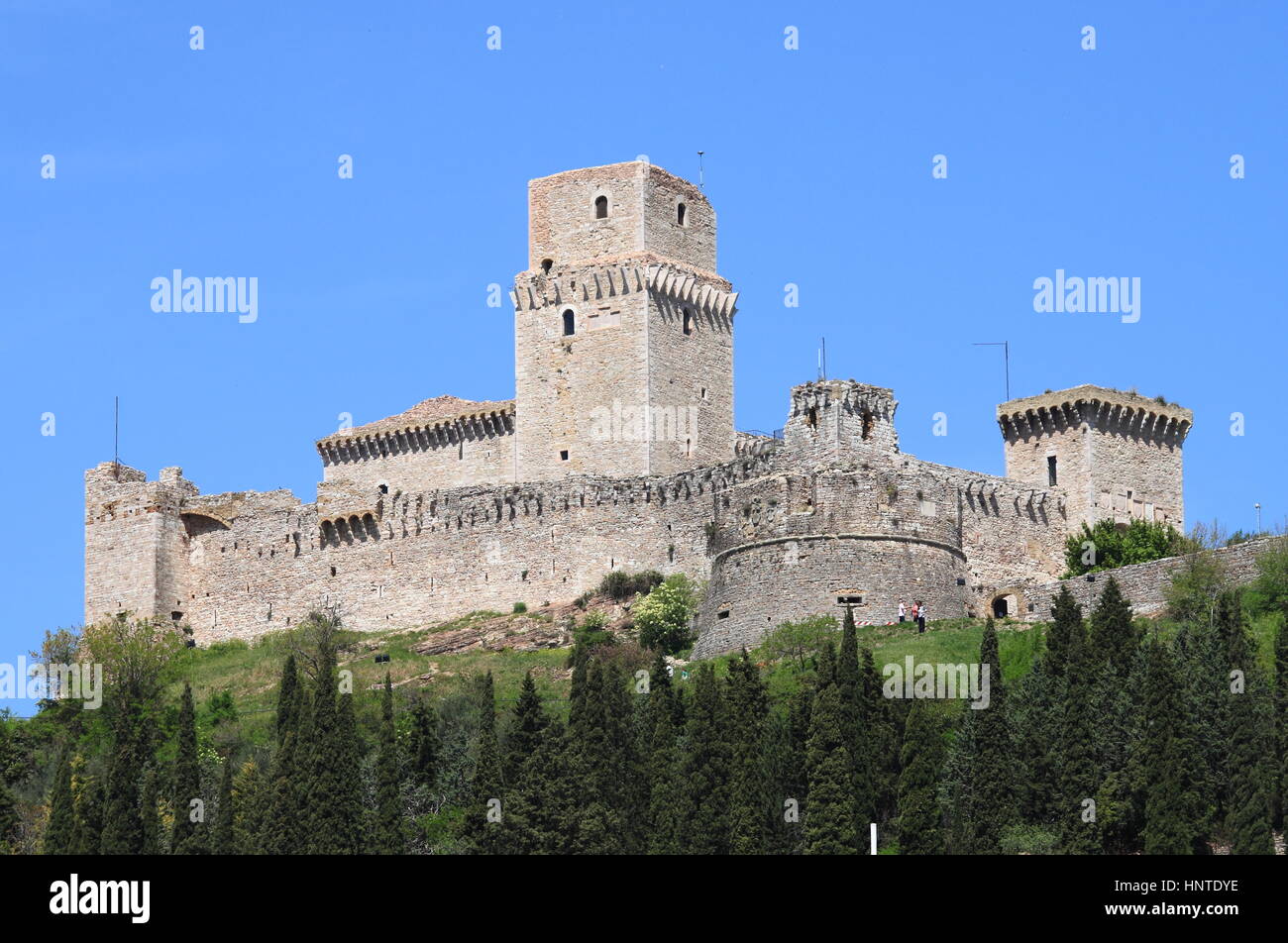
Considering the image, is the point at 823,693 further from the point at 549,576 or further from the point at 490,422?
the point at 490,422

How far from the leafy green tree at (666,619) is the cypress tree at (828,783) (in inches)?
612

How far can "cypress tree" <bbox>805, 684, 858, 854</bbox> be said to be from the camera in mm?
51156

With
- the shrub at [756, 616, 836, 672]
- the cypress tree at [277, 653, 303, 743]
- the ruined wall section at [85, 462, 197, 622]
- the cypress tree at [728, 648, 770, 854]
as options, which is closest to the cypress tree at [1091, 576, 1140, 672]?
the cypress tree at [728, 648, 770, 854]

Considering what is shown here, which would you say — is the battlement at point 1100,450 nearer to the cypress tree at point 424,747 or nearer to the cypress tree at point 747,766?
the cypress tree at point 747,766

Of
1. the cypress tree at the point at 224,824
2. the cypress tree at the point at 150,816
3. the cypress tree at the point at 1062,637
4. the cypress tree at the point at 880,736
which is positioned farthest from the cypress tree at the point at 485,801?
the cypress tree at the point at 1062,637

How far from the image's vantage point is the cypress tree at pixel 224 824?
2095 inches

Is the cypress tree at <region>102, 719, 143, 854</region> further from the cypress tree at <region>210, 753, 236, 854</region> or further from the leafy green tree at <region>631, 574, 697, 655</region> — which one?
the leafy green tree at <region>631, 574, 697, 655</region>

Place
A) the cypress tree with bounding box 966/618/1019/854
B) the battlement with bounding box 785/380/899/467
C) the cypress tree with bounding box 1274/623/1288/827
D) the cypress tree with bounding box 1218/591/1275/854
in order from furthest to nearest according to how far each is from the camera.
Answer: the battlement with bounding box 785/380/899/467 < the cypress tree with bounding box 966/618/1019/854 < the cypress tree with bounding box 1274/623/1288/827 < the cypress tree with bounding box 1218/591/1275/854

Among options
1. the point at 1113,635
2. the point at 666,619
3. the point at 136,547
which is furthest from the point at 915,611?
the point at 136,547

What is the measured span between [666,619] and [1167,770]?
22.7 metres

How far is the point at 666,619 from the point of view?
70312 millimetres

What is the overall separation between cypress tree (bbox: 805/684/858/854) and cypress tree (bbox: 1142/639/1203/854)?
569 cm
